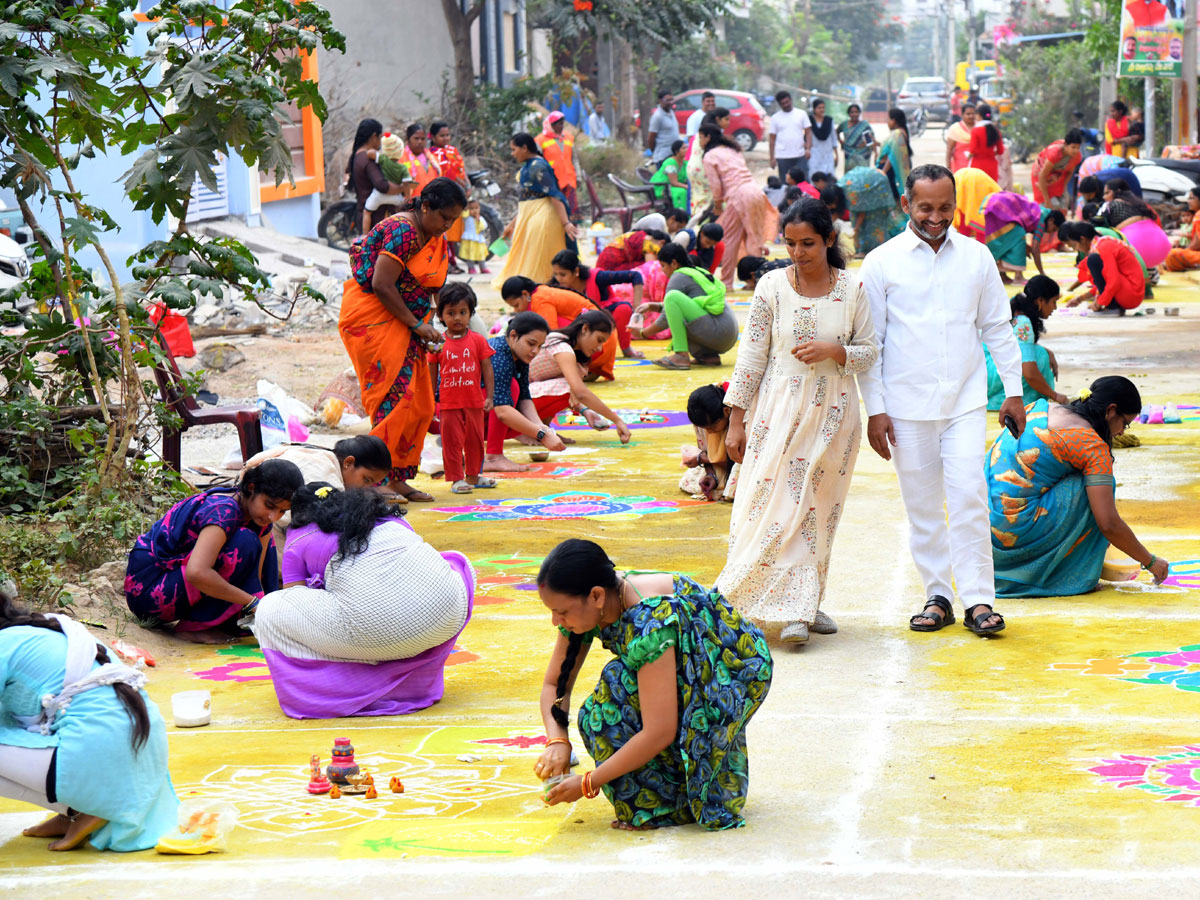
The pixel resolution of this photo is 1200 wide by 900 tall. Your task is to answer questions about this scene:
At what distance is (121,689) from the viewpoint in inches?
150

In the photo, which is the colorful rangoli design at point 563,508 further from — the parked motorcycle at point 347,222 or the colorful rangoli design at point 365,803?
the parked motorcycle at point 347,222

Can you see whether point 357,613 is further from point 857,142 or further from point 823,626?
point 857,142

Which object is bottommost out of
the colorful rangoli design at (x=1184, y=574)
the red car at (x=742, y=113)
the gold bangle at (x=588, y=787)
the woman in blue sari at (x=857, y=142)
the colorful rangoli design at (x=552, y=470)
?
the colorful rangoli design at (x=1184, y=574)

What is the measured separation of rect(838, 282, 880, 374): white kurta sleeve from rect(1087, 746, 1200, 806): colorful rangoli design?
1.73 metres

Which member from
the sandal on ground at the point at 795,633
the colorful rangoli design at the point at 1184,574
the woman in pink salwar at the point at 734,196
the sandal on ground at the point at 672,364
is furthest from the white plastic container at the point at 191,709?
the woman in pink salwar at the point at 734,196

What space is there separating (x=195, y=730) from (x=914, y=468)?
264 cm

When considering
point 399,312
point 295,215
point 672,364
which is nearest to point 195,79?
point 399,312

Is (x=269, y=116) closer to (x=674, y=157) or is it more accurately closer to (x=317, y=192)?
(x=317, y=192)

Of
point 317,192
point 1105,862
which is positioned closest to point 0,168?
point 1105,862

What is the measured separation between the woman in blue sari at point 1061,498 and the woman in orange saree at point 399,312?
304 cm

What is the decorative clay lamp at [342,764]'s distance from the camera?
4.12 meters

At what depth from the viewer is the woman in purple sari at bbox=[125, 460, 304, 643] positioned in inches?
215

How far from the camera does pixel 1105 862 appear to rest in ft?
11.1

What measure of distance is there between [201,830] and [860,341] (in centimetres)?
283
